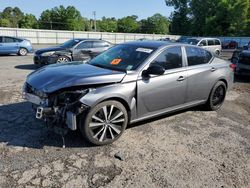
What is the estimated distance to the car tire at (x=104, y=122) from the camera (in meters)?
4.17

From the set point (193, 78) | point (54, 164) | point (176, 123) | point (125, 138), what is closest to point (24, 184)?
point (54, 164)

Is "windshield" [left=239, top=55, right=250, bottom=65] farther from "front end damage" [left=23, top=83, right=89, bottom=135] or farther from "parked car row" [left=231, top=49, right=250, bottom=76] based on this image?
"front end damage" [left=23, top=83, right=89, bottom=135]

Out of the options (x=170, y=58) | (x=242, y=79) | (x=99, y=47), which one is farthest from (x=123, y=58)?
(x=99, y=47)

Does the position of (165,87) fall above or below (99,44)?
below

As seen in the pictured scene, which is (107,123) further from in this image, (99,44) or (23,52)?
(23,52)

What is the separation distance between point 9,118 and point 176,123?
10.8 feet

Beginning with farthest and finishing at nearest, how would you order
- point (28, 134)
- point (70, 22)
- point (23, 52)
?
point (70, 22), point (23, 52), point (28, 134)

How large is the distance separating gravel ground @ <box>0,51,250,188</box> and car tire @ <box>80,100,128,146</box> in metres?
0.15

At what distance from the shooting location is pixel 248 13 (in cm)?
6544

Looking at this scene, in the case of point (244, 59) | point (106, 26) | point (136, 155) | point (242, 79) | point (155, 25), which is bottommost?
point (136, 155)

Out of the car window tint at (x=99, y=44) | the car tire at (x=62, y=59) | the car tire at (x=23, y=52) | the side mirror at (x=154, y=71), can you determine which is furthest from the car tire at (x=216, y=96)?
the car tire at (x=23, y=52)

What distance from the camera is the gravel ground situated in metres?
3.49

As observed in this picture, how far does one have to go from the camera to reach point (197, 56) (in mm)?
5941

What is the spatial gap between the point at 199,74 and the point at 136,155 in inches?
99.1
